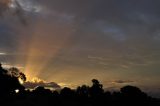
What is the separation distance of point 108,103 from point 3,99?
2316 inches

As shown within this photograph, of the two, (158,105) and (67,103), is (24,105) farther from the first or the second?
(158,105)

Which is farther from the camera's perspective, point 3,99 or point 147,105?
point 147,105

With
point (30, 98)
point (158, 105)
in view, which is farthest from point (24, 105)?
point (158, 105)

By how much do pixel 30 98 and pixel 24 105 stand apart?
18.0m

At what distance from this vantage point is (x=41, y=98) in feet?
622

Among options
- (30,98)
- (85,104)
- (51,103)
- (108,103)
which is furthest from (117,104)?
(30,98)

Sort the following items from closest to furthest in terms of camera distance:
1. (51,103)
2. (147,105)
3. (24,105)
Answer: (24,105)
(51,103)
(147,105)

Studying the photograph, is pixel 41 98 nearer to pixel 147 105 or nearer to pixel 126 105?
pixel 126 105

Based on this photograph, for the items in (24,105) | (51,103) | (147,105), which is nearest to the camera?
(24,105)

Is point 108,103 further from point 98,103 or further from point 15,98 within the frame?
point 15,98

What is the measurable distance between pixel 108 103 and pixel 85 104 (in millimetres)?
13294

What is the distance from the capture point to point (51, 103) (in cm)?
18038

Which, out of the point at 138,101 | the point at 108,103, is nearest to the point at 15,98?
the point at 108,103

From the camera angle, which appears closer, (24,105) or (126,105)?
(24,105)
